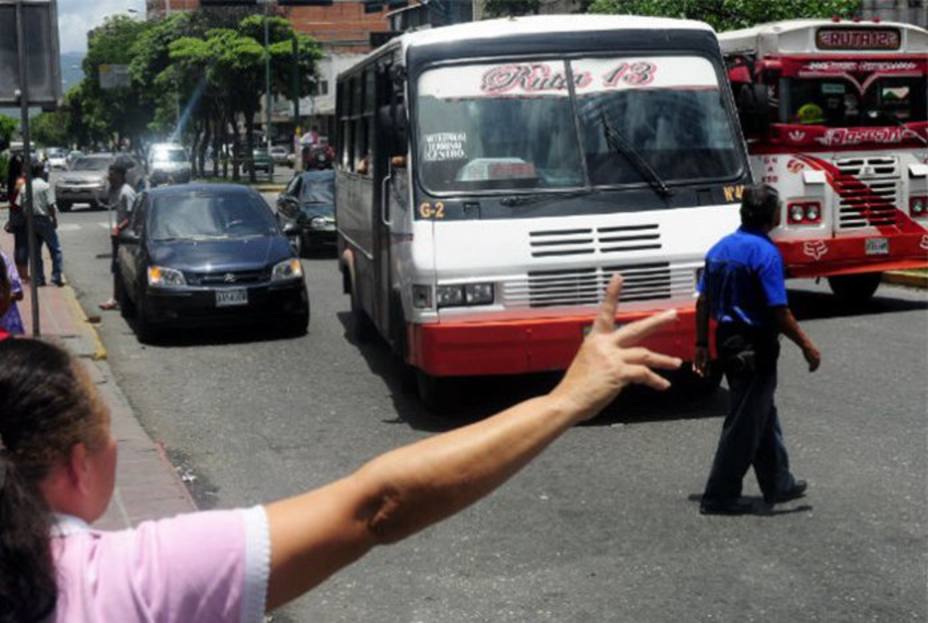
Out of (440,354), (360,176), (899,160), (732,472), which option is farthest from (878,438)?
(899,160)

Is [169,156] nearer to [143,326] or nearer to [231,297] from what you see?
[143,326]

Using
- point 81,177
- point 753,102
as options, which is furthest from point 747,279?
point 81,177

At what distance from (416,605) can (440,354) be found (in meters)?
3.83

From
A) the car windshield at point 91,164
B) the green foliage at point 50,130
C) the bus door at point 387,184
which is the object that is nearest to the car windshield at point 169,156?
the car windshield at point 91,164

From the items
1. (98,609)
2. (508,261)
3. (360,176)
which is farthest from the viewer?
(360,176)

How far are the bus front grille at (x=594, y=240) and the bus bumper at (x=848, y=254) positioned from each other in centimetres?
545

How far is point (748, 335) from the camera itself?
24.5 feet

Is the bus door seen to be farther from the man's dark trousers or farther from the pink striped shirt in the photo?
the pink striped shirt

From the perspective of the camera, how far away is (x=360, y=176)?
1338 cm

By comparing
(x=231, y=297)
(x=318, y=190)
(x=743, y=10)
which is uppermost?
(x=743, y=10)

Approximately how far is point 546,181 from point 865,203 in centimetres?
640

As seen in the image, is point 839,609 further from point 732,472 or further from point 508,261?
point 508,261

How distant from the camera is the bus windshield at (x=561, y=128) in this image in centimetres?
1030

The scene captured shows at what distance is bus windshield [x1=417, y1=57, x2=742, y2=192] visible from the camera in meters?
10.3
